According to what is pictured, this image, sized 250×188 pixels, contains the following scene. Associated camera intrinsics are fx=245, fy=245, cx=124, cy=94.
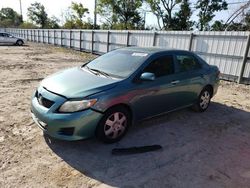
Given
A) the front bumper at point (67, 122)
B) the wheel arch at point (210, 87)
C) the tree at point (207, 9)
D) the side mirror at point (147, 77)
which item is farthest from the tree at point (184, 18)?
the front bumper at point (67, 122)

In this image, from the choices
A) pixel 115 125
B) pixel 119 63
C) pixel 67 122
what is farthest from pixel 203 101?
pixel 67 122

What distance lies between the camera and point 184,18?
3616 centimetres

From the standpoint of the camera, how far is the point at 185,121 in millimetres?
5309

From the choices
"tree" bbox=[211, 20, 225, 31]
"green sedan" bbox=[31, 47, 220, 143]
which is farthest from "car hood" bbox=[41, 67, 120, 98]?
"tree" bbox=[211, 20, 225, 31]

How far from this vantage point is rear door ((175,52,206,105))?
16.7 ft

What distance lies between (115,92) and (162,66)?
4.52 ft

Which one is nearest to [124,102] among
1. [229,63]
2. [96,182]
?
[96,182]

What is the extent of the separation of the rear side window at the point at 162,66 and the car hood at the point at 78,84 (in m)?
0.86

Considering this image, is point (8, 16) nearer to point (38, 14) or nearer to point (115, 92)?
point (38, 14)

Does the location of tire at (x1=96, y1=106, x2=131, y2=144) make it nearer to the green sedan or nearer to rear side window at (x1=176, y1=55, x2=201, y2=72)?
the green sedan

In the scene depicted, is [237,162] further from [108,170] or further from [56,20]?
[56,20]

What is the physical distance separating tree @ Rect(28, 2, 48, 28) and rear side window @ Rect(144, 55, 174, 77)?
6768cm

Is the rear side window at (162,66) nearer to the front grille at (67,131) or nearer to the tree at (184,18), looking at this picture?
the front grille at (67,131)

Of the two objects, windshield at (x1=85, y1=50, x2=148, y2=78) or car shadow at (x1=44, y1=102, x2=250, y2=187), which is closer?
car shadow at (x1=44, y1=102, x2=250, y2=187)
